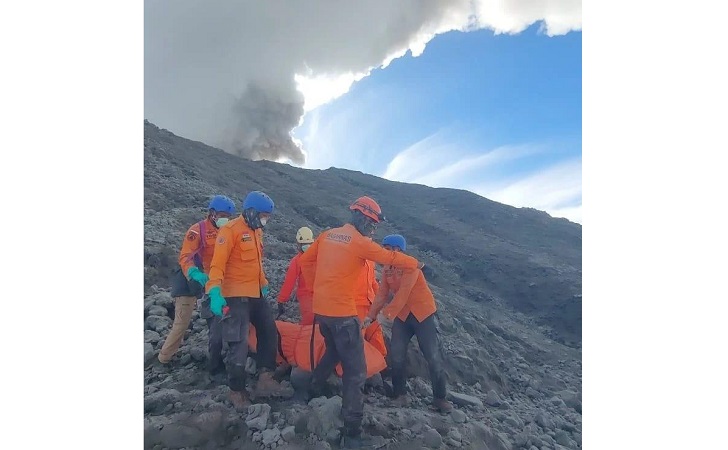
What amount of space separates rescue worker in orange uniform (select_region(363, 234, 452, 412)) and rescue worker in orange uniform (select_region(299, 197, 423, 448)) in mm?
649

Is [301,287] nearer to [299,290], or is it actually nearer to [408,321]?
[299,290]

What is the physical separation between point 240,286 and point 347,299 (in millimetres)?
826

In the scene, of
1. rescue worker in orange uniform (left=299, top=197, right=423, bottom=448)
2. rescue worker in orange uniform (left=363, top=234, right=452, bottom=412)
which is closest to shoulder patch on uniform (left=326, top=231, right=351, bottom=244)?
rescue worker in orange uniform (left=299, top=197, right=423, bottom=448)

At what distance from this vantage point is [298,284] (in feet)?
14.3

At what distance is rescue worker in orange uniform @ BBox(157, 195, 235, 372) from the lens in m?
3.93

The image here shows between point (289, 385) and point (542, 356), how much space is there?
4790mm

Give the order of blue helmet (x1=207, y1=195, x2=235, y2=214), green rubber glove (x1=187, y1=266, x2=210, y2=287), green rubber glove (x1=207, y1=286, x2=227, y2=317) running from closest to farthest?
green rubber glove (x1=207, y1=286, x2=227, y2=317), green rubber glove (x1=187, y1=266, x2=210, y2=287), blue helmet (x1=207, y1=195, x2=235, y2=214)

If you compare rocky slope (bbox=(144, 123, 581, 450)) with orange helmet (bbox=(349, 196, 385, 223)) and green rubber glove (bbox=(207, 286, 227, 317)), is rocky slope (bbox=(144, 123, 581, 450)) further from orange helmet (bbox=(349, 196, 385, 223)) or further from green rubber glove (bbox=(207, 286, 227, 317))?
orange helmet (bbox=(349, 196, 385, 223))

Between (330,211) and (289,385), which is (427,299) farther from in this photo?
(330,211)

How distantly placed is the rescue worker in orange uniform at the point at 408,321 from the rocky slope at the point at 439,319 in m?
0.20

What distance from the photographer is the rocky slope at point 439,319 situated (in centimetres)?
346

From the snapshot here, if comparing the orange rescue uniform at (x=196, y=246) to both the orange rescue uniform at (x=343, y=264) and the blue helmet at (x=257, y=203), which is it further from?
the orange rescue uniform at (x=343, y=264)

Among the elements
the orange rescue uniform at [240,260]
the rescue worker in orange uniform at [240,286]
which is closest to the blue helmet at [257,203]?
the rescue worker in orange uniform at [240,286]

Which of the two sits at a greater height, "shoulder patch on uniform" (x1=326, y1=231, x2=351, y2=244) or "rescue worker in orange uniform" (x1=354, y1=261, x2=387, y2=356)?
→ "shoulder patch on uniform" (x1=326, y1=231, x2=351, y2=244)
